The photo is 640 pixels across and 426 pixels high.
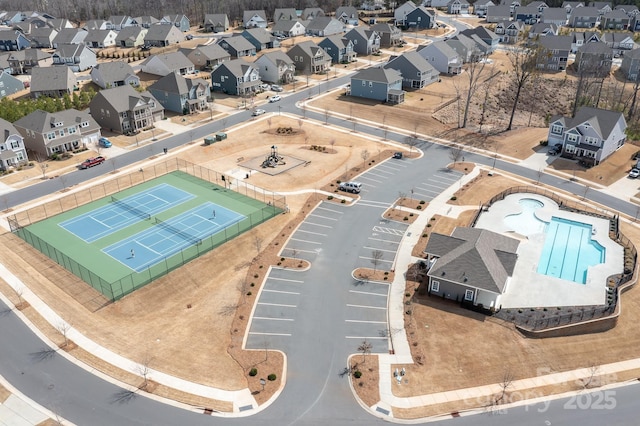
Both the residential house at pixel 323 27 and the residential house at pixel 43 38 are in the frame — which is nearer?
the residential house at pixel 43 38

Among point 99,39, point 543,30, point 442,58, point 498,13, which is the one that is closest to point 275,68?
point 442,58

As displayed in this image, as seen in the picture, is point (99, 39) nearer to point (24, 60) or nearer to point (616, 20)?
point (24, 60)

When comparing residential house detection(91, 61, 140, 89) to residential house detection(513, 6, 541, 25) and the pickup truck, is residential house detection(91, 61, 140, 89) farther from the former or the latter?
residential house detection(513, 6, 541, 25)

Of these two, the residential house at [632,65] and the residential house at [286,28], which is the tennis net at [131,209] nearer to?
the residential house at [286,28]

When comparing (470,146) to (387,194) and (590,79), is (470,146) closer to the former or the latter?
(387,194)

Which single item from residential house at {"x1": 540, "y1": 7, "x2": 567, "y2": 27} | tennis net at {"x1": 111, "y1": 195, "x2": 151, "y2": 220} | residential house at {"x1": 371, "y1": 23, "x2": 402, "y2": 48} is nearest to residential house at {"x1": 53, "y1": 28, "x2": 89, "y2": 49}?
residential house at {"x1": 371, "y1": 23, "x2": 402, "y2": 48}

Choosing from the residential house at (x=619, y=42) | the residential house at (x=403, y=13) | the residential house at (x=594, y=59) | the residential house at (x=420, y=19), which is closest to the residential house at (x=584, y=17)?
the residential house at (x=619, y=42)

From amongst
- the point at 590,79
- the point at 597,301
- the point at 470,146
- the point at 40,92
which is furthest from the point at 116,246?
the point at 590,79
